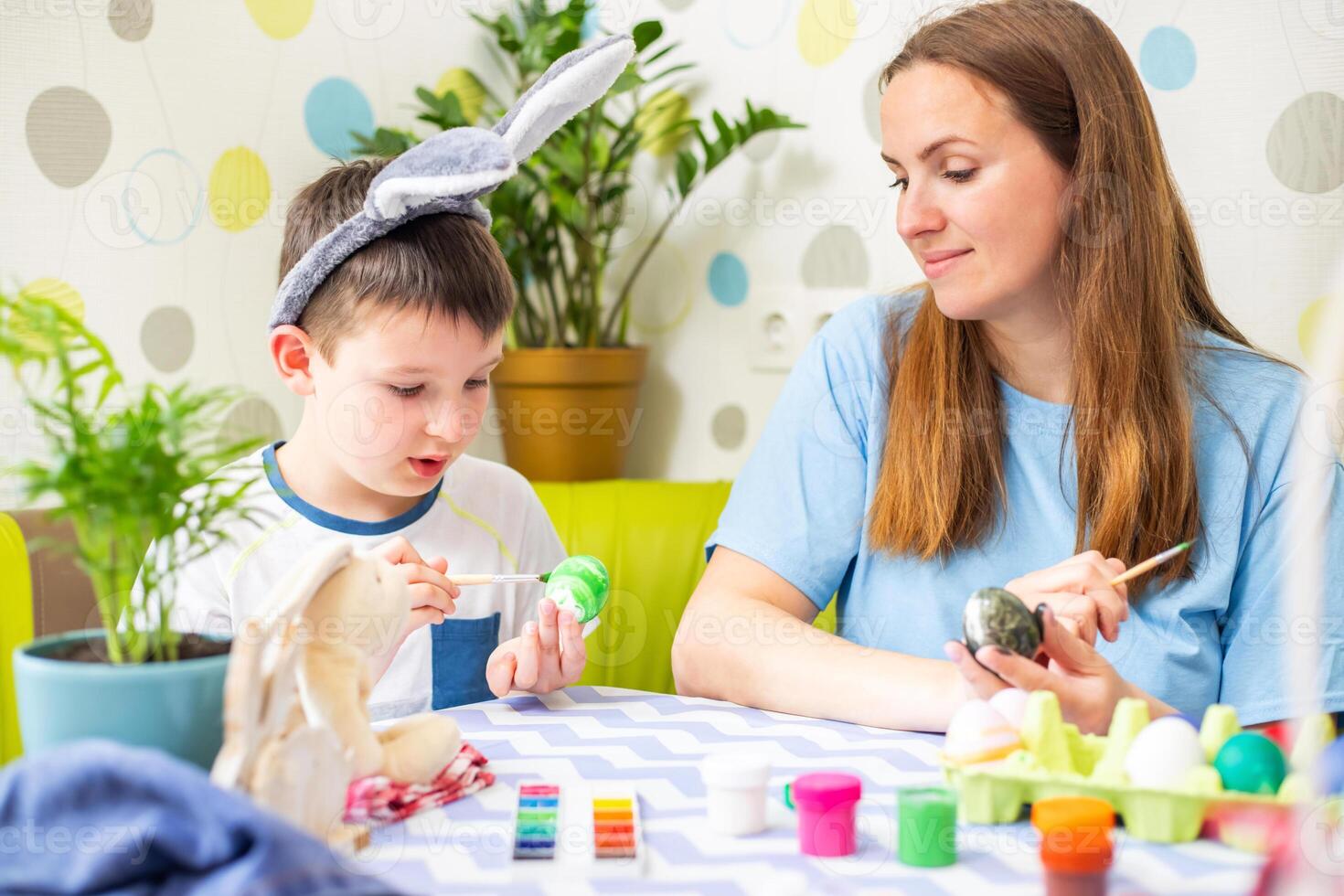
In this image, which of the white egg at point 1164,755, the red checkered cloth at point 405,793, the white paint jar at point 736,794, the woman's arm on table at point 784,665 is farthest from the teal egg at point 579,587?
the white egg at point 1164,755

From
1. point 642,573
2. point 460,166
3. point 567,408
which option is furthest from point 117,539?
point 567,408

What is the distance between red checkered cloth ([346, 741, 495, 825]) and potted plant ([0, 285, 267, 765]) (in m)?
0.12

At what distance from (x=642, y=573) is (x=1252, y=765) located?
1.07m

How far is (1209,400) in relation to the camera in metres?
1.25

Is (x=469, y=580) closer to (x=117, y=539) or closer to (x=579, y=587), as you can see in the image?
(x=579, y=587)

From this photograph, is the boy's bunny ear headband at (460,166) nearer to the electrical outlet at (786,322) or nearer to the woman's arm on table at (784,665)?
the woman's arm on table at (784,665)

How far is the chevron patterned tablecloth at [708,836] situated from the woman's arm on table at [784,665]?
1.0 inches

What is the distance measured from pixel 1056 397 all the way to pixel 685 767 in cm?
67

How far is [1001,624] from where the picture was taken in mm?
855

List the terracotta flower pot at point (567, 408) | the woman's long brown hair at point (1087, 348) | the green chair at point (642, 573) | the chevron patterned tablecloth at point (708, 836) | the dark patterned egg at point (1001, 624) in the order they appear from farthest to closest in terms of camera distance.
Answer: the terracotta flower pot at point (567, 408) → the green chair at point (642, 573) → the woman's long brown hair at point (1087, 348) → the dark patterned egg at point (1001, 624) → the chevron patterned tablecloth at point (708, 836)

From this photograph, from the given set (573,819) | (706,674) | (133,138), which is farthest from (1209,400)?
(133,138)

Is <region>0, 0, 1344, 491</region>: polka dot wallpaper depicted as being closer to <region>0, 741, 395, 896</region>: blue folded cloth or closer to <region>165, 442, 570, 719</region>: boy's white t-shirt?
<region>165, 442, 570, 719</region>: boy's white t-shirt

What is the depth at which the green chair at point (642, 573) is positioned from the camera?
67.0 inches

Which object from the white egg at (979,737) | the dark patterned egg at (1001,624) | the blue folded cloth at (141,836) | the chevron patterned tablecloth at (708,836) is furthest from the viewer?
the dark patterned egg at (1001,624)
